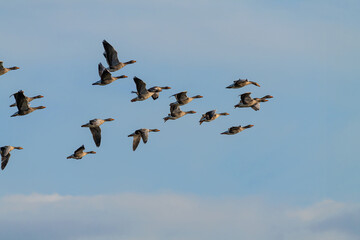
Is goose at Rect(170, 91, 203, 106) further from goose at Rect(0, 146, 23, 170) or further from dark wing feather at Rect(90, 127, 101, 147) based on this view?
goose at Rect(0, 146, 23, 170)

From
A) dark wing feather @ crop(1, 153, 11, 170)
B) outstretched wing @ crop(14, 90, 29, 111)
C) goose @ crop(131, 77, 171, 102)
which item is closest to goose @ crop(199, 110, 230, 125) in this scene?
goose @ crop(131, 77, 171, 102)

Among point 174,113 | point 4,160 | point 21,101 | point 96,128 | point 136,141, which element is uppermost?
point 21,101

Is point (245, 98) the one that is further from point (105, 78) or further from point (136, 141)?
point (105, 78)

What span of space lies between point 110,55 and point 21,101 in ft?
21.8

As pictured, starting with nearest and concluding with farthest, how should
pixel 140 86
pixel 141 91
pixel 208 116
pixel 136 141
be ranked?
pixel 140 86 < pixel 141 91 < pixel 208 116 < pixel 136 141

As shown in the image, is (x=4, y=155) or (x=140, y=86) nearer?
(x=140, y=86)

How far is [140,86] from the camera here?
75062mm

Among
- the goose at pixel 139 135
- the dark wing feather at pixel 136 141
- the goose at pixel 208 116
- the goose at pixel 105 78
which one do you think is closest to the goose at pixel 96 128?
the goose at pixel 139 135

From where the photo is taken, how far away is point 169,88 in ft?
262

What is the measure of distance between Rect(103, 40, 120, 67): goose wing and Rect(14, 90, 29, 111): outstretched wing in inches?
241

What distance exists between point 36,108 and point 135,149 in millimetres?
7663

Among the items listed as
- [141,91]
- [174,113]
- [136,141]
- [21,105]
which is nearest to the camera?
[141,91]

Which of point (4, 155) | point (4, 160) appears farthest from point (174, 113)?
point (4, 160)

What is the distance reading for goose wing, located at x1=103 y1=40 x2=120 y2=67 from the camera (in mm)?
75750
